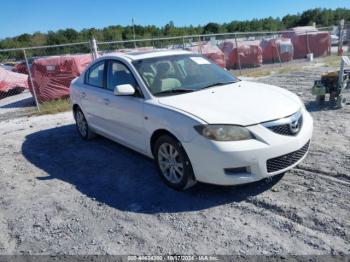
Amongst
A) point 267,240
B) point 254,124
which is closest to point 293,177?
point 254,124

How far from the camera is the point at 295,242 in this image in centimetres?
318

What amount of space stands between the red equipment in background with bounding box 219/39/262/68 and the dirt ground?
14.5m

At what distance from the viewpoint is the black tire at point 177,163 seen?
4.03 meters

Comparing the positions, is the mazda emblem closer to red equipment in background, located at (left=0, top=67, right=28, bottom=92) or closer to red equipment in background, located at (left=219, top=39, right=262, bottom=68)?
red equipment in background, located at (left=0, top=67, right=28, bottom=92)

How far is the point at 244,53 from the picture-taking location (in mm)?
20375

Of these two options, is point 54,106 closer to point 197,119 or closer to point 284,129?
point 197,119

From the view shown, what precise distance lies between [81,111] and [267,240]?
4.56m

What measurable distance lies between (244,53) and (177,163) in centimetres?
1734

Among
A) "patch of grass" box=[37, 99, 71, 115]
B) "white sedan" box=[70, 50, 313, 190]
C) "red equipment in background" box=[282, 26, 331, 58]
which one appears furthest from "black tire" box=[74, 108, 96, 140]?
"red equipment in background" box=[282, 26, 331, 58]

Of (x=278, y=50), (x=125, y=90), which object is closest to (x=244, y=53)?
(x=278, y=50)

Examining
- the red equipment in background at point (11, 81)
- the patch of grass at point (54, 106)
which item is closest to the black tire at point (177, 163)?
the patch of grass at point (54, 106)

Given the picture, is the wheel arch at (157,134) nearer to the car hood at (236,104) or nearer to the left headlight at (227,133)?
the car hood at (236,104)

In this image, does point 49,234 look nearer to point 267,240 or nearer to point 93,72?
point 267,240

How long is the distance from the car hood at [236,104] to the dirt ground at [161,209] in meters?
0.90
